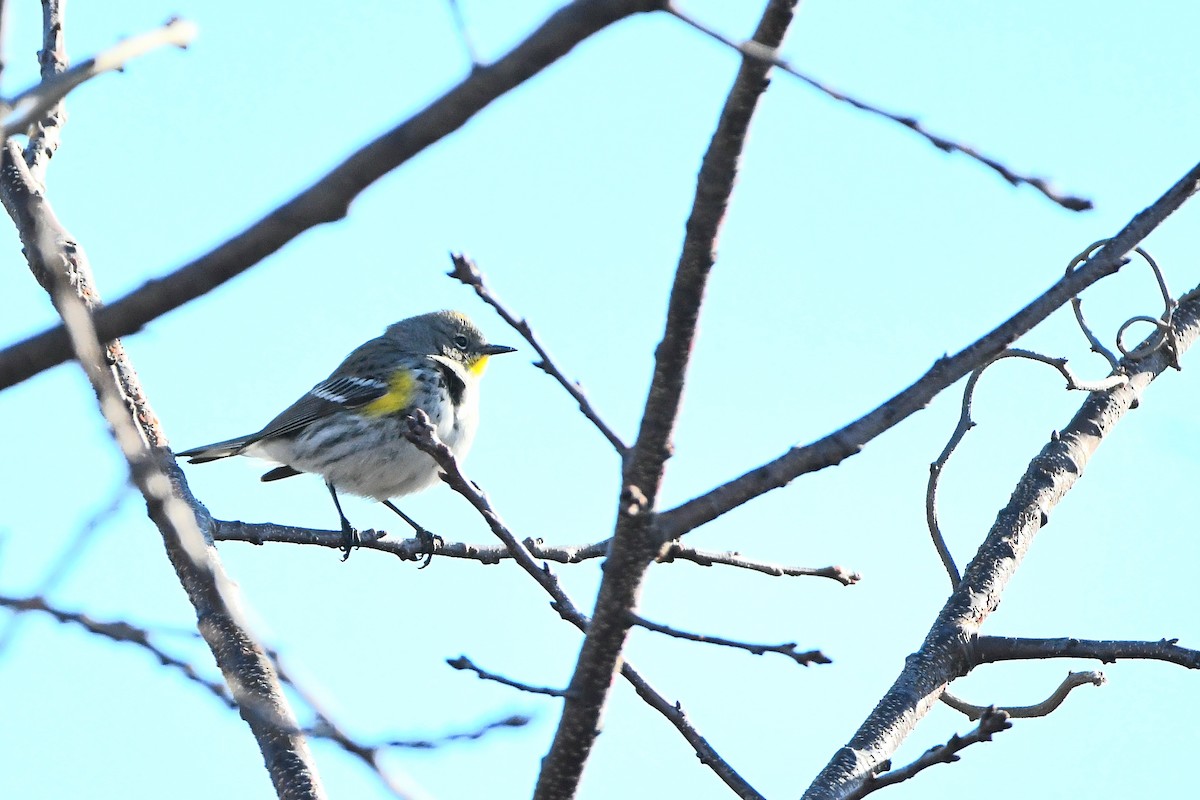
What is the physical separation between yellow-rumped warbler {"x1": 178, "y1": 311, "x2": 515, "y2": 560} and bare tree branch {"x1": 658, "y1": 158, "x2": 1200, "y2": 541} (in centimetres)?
700

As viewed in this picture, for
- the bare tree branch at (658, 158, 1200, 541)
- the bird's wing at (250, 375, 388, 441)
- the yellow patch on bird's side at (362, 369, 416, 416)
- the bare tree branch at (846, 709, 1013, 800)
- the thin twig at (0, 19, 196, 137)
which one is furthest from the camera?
the bird's wing at (250, 375, 388, 441)

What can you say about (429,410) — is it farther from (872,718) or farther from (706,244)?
(706,244)

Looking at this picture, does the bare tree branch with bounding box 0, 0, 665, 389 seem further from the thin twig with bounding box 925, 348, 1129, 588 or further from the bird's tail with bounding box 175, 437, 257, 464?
the bird's tail with bounding box 175, 437, 257, 464

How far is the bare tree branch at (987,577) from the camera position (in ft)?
14.5

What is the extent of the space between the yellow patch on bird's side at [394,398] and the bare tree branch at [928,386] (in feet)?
25.1

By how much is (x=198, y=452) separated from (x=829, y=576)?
7841mm

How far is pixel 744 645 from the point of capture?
3127 mm

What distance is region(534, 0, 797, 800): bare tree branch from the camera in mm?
2529

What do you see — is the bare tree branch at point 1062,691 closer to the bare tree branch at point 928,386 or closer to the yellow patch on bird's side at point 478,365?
the bare tree branch at point 928,386

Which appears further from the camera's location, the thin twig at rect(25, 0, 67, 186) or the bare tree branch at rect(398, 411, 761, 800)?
the thin twig at rect(25, 0, 67, 186)

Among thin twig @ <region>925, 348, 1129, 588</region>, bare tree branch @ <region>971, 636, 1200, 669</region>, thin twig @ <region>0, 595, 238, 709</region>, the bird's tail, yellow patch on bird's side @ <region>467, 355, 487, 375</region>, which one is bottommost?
thin twig @ <region>0, 595, 238, 709</region>

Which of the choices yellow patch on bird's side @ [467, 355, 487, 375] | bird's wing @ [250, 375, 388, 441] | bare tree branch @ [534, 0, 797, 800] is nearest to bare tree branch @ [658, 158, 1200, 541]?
bare tree branch @ [534, 0, 797, 800]

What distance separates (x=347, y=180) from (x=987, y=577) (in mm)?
3626

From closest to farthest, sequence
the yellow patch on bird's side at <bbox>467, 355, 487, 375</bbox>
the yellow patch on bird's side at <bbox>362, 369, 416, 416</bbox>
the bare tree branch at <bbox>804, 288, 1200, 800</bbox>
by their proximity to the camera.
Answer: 1. the bare tree branch at <bbox>804, 288, 1200, 800</bbox>
2. the yellow patch on bird's side at <bbox>362, 369, 416, 416</bbox>
3. the yellow patch on bird's side at <bbox>467, 355, 487, 375</bbox>
